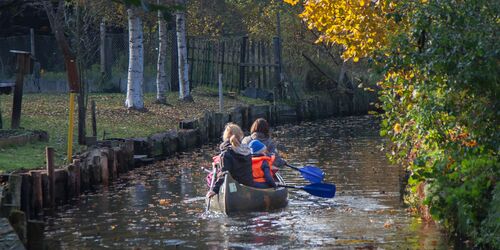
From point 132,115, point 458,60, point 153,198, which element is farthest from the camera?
point 132,115

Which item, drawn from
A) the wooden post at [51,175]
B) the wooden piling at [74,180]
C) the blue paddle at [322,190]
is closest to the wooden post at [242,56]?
the wooden piling at [74,180]

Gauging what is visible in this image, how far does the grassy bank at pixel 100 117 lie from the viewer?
21955 mm

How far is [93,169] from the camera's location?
2183 centimetres

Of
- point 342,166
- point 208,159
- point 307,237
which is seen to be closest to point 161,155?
point 208,159

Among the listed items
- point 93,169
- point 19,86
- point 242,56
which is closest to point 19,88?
point 19,86

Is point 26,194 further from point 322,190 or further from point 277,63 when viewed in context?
point 277,63

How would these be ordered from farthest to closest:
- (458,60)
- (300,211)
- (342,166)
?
(342,166) → (300,211) → (458,60)

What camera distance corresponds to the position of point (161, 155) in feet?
91.6

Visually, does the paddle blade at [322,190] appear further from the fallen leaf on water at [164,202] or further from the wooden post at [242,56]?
the wooden post at [242,56]

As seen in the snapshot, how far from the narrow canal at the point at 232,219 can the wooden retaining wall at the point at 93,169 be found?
0.32 meters

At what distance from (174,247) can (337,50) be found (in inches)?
1326

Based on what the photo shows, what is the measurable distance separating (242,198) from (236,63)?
26533 mm

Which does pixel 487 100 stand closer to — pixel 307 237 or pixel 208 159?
pixel 307 237

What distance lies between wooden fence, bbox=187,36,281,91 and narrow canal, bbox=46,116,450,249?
1848 centimetres
